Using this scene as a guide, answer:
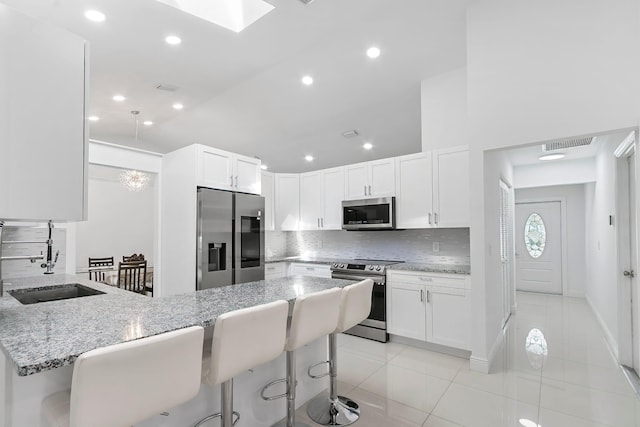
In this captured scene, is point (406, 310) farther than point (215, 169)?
Yes

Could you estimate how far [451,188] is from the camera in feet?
12.4

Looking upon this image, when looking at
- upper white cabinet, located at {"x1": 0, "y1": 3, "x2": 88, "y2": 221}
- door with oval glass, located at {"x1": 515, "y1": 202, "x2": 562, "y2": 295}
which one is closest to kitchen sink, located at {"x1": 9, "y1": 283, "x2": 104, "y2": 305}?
upper white cabinet, located at {"x1": 0, "y1": 3, "x2": 88, "y2": 221}

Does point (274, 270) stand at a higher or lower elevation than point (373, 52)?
lower

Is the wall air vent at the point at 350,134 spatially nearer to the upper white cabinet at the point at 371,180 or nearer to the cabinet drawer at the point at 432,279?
the upper white cabinet at the point at 371,180

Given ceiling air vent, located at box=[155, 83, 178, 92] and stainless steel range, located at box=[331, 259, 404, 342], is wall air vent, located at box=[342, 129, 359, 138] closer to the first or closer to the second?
stainless steel range, located at box=[331, 259, 404, 342]

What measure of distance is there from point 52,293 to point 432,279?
3.56 m

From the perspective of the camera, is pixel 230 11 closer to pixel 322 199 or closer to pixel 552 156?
pixel 322 199

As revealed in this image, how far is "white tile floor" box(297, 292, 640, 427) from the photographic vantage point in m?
2.35

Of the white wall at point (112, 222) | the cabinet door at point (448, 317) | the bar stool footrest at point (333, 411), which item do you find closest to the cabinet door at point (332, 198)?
the cabinet door at point (448, 317)

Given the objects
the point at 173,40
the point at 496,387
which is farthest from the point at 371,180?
the point at 173,40

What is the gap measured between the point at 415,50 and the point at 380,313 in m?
3.04

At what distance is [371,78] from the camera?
4117mm

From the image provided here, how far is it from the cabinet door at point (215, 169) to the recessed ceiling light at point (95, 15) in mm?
1382

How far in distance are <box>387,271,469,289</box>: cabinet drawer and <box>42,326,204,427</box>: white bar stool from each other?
2.91 metres
